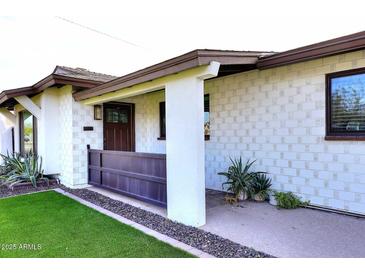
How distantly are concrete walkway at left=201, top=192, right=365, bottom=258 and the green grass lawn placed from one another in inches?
40.7

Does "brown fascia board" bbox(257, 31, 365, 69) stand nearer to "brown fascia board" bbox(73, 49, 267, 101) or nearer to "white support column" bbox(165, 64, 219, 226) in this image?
"brown fascia board" bbox(73, 49, 267, 101)

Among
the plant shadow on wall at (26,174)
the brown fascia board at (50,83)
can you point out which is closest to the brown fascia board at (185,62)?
the brown fascia board at (50,83)

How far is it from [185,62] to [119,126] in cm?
508

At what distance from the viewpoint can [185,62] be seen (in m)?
3.79

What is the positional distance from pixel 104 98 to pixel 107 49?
935 centimetres

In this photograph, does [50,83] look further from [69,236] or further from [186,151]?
[186,151]

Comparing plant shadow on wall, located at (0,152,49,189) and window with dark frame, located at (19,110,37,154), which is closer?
plant shadow on wall, located at (0,152,49,189)

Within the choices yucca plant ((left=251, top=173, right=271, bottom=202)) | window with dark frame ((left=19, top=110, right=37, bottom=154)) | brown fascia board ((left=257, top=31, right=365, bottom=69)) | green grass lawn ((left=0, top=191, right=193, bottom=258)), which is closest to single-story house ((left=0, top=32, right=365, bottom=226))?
brown fascia board ((left=257, top=31, right=365, bottom=69))

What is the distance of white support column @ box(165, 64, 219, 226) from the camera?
3889 millimetres

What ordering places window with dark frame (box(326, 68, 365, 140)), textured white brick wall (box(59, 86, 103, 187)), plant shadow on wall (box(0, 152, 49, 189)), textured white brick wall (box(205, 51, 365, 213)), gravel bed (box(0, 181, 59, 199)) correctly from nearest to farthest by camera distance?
window with dark frame (box(326, 68, 365, 140)) → textured white brick wall (box(205, 51, 365, 213)) → gravel bed (box(0, 181, 59, 199)) → textured white brick wall (box(59, 86, 103, 187)) → plant shadow on wall (box(0, 152, 49, 189))

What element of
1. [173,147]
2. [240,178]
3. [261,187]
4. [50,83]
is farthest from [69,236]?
[50,83]

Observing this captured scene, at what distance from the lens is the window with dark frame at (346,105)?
168 inches

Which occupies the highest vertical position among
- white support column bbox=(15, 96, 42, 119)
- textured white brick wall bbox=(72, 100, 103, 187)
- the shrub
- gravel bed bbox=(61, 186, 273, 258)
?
white support column bbox=(15, 96, 42, 119)
